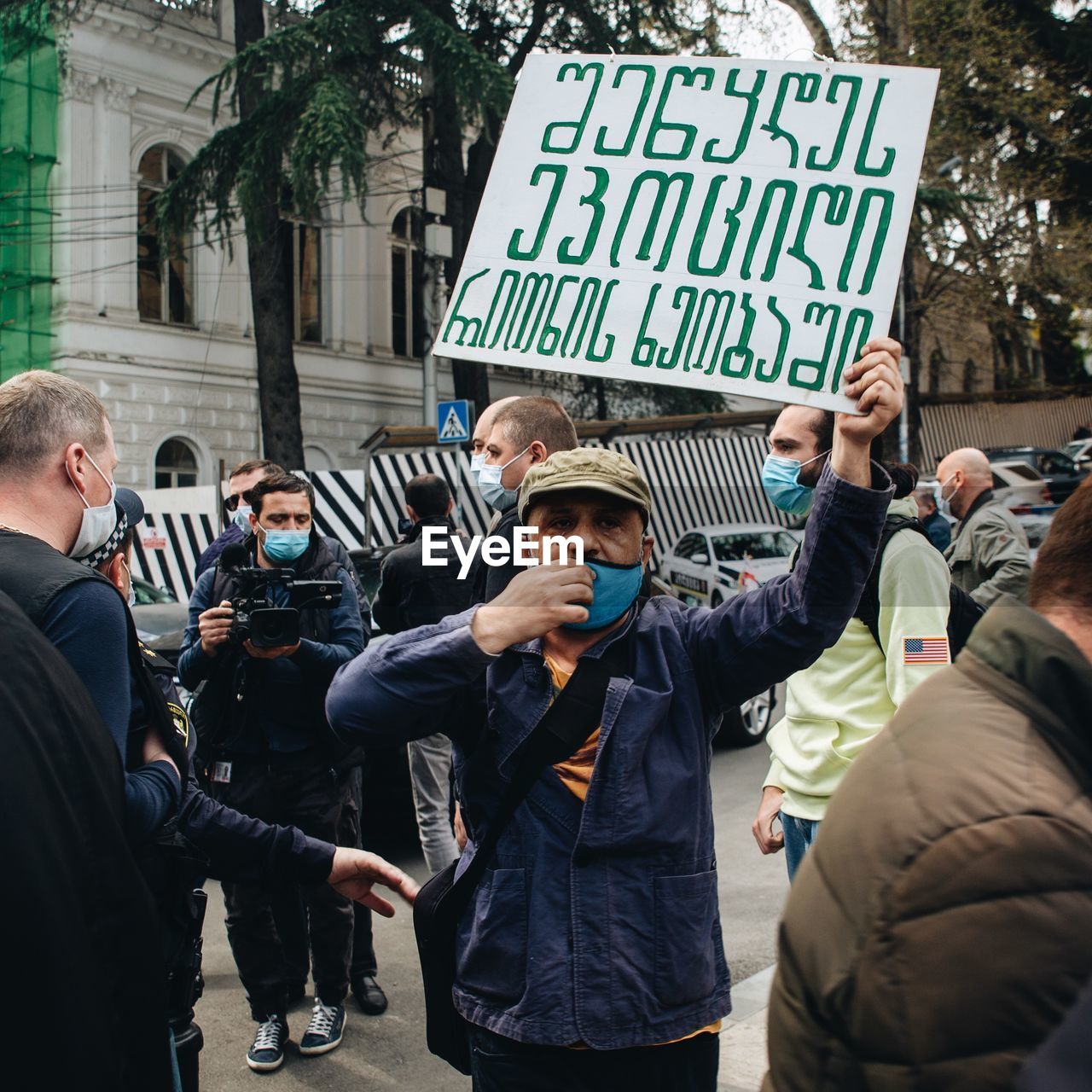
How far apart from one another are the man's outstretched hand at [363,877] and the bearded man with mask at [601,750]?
36 cm

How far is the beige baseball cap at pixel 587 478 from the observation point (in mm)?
2248

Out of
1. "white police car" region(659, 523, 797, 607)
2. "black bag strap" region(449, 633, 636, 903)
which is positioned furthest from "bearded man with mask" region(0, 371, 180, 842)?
"white police car" region(659, 523, 797, 607)

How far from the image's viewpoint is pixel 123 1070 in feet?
5.40

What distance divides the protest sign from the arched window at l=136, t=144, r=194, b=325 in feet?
64.8

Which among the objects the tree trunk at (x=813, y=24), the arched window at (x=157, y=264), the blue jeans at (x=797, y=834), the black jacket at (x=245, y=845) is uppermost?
the tree trunk at (x=813, y=24)

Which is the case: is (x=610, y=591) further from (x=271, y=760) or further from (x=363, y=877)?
(x=271, y=760)

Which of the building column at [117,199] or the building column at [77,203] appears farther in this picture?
the building column at [117,199]

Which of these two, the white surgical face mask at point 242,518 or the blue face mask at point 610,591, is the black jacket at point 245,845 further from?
the white surgical face mask at point 242,518

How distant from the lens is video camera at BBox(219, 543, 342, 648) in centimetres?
406

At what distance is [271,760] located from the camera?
429 cm

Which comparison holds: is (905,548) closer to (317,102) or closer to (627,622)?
(627,622)

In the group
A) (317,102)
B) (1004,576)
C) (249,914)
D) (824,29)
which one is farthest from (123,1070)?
(824,29)

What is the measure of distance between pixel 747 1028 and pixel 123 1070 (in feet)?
9.75
